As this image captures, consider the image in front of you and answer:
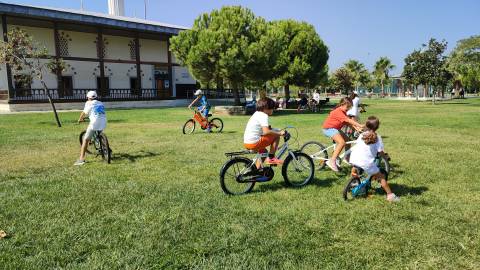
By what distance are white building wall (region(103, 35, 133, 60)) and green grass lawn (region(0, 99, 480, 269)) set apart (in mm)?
29248

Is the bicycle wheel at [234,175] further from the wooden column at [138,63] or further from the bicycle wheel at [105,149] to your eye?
the wooden column at [138,63]

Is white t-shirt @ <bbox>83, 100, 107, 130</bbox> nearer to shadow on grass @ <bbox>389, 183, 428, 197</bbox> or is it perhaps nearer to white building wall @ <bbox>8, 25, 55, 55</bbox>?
shadow on grass @ <bbox>389, 183, 428, 197</bbox>

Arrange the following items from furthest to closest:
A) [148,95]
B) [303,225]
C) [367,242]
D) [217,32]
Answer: [148,95], [217,32], [303,225], [367,242]

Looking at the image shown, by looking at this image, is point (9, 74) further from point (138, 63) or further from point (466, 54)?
point (466, 54)

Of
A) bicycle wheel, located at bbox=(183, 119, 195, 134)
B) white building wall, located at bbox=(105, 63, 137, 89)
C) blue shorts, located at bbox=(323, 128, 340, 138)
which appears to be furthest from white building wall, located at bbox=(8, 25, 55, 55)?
blue shorts, located at bbox=(323, 128, 340, 138)

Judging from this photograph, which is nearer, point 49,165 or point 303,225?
point 303,225

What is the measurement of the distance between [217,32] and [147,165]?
17634 millimetres

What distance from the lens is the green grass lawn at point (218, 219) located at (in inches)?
151

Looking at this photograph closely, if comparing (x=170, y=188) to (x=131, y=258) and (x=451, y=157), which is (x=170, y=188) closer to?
(x=131, y=258)

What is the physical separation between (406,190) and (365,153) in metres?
1.20

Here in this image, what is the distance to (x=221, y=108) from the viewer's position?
82.8 feet

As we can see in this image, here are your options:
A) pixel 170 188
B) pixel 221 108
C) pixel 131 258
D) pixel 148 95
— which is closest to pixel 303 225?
pixel 131 258

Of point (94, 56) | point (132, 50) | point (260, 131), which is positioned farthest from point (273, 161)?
point (132, 50)

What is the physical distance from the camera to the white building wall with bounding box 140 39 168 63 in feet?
126
